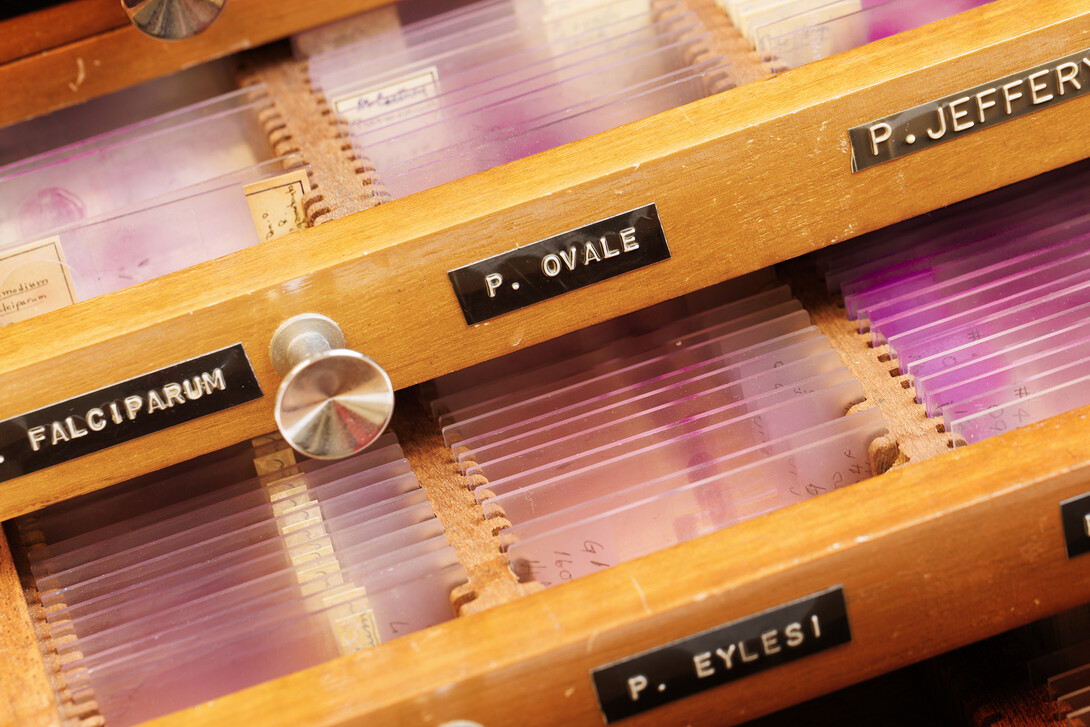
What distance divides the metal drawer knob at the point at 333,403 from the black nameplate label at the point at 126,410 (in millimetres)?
110

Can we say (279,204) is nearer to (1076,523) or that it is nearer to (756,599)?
(756,599)

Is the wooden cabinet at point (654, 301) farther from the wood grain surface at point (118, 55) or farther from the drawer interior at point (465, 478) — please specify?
the wood grain surface at point (118, 55)

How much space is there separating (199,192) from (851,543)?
745mm

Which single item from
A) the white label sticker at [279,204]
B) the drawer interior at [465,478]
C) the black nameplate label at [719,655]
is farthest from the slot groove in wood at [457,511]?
the white label sticker at [279,204]

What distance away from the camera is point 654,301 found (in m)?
1.01

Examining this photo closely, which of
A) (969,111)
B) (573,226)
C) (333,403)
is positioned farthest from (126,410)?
(969,111)

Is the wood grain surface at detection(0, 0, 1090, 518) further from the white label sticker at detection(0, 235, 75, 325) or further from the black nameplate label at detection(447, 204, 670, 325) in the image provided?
the white label sticker at detection(0, 235, 75, 325)

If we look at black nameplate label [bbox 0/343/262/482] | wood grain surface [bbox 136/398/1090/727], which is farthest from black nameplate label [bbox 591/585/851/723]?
black nameplate label [bbox 0/343/262/482]

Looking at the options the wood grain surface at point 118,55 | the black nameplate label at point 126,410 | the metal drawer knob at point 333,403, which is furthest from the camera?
the wood grain surface at point 118,55

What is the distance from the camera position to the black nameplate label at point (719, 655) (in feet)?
2.75

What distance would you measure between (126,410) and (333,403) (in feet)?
0.74

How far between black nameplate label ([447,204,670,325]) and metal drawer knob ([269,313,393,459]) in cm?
15

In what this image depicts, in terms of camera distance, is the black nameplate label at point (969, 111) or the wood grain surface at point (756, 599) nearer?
the wood grain surface at point (756, 599)

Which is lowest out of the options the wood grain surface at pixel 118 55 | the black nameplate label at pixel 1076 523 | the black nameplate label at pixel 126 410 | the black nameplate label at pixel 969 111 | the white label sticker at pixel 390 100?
the black nameplate label at pixel 1076 523
